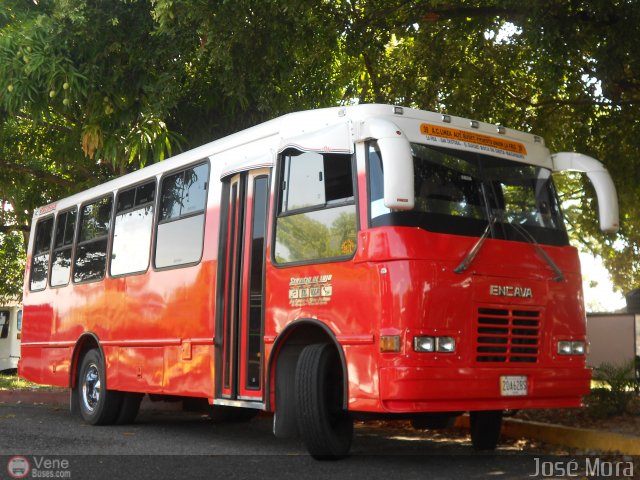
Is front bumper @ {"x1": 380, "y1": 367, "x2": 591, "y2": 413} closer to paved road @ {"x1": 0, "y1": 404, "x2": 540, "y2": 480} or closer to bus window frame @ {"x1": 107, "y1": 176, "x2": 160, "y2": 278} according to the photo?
paved road @ {"x1": 0, "y1": 404, "x2": 540, "y2": 480}

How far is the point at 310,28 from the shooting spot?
40.6 ft

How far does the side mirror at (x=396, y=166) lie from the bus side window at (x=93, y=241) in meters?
6.02

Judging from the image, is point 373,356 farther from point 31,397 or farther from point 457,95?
point 31,397

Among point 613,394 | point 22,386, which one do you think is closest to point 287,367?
point 613,394

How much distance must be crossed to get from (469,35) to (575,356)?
23.5 feet

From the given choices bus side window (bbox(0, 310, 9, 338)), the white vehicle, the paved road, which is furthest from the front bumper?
bus side window (bbox(0, 310, 9, 338))

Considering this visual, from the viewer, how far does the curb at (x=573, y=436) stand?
848 centimetres

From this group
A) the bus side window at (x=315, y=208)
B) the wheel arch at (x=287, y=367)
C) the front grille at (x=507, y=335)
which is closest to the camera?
the front grille at (x=507, y=335)

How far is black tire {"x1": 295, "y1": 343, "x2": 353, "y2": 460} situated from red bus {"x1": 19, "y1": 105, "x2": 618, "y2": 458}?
0.02m

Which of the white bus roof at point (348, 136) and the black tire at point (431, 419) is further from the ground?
the white bus roof at point (348, 136)

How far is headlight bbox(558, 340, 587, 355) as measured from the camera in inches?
326

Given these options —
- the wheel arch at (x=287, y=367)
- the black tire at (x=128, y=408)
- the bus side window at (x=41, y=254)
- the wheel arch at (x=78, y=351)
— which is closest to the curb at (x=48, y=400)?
the bus side window at (x=41, y=254)

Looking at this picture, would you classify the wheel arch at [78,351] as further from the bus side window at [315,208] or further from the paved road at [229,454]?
the bus side window at [315,208]

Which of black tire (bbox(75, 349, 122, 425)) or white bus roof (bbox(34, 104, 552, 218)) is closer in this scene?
white bus roof (bbox(34, 104, 552, 218))
